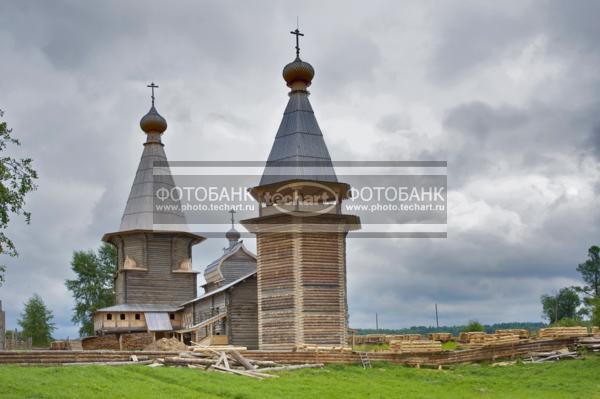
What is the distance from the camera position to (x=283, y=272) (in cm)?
3391

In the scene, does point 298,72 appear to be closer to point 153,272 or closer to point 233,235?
point 153,272

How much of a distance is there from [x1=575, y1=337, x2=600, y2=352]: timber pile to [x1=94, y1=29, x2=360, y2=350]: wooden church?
32.6 feet

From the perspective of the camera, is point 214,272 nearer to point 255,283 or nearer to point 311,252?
point 255,283

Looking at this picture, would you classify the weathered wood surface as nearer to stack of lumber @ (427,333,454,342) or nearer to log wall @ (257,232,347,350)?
log wall @ (257,232,347,350)

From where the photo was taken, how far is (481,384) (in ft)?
80.2

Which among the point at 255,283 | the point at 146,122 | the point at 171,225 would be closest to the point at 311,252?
the point at 255,283

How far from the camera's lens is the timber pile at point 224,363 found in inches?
997

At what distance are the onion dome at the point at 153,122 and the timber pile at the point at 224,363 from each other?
2488 centimetres

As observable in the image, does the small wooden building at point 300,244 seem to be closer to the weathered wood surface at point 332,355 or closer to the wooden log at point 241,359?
the weathered wood surface at point 332,355

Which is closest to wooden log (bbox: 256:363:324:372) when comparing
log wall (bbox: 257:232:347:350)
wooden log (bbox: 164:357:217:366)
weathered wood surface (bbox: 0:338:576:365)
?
weathered wood surface (bbox: 0:338:576:365)

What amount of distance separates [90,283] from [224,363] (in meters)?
36.6

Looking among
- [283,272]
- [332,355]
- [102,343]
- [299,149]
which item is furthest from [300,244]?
[102,343]

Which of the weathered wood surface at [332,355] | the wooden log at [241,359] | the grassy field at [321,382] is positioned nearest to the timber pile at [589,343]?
the weathered wood surface at [332,355]

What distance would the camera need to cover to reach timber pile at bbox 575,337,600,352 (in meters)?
31.5
